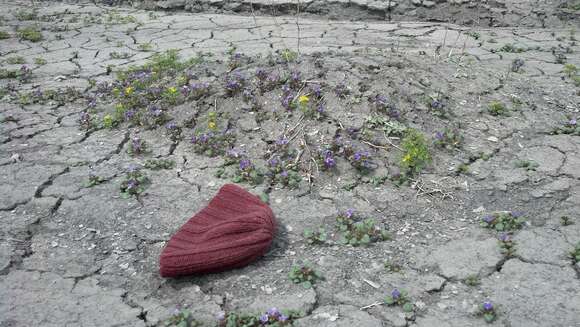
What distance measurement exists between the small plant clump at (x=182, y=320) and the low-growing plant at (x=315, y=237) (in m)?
0.75

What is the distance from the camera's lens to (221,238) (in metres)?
2.49

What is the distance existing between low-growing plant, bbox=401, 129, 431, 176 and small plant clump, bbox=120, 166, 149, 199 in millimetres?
1654

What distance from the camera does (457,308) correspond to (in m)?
2.19

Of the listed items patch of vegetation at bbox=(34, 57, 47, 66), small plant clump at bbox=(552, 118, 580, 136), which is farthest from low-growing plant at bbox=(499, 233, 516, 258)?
patch of vegetation at bbox=(34, 57, 47, 66)

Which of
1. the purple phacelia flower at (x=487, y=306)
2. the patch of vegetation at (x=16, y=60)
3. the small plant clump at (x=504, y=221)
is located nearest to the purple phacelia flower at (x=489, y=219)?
the small plant clump at (x=504, y=221)

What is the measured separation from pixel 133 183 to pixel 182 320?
121 cm

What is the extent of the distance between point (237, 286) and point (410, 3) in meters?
5.41

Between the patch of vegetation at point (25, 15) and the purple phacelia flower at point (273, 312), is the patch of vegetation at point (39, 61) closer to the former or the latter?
the patch of vegetation at point (25, 15)

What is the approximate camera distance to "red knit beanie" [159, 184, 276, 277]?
2393mm

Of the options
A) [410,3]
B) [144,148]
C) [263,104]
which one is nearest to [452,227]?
[263,104]

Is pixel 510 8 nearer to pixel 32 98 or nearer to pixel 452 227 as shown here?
pixel 452 227

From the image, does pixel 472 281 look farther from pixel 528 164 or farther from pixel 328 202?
pixel 528 164

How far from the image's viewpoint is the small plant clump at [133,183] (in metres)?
3.07

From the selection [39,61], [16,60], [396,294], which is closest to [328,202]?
[396,294]
